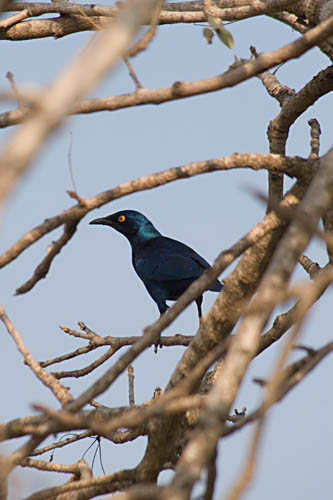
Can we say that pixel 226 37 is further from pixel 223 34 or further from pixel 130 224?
pixel 130 224

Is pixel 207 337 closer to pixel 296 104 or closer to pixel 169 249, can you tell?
pixel 296 104

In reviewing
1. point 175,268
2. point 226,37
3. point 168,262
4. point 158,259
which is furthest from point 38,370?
point 158,259

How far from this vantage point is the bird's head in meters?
10.2

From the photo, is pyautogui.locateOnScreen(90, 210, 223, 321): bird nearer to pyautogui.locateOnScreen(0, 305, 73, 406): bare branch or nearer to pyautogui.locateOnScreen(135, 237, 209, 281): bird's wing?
pyautogui.locateOnScreen(135, 237, 209, 281): bird's wing

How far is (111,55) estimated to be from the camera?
1756 mm

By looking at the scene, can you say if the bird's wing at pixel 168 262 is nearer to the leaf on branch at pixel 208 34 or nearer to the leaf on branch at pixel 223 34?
the leaf on branch at pixel 208 34

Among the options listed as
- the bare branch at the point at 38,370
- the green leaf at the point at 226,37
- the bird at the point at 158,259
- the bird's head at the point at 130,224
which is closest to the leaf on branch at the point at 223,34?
the green leaf at the point at 226,37

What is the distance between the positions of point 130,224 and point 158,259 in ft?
3.79

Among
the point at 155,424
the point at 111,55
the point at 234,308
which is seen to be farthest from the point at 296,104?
the point at 111,55

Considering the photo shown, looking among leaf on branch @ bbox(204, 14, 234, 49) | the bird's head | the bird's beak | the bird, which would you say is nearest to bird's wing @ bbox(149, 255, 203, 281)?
the bird

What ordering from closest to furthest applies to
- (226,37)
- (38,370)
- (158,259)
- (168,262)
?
1. (226,37)
2. (38,370)
3. (168,262)
4. (158,259)

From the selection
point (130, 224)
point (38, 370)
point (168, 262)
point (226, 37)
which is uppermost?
point (130, 224)

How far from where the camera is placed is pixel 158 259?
9.27 metres

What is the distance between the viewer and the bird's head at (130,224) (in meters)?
10.2
